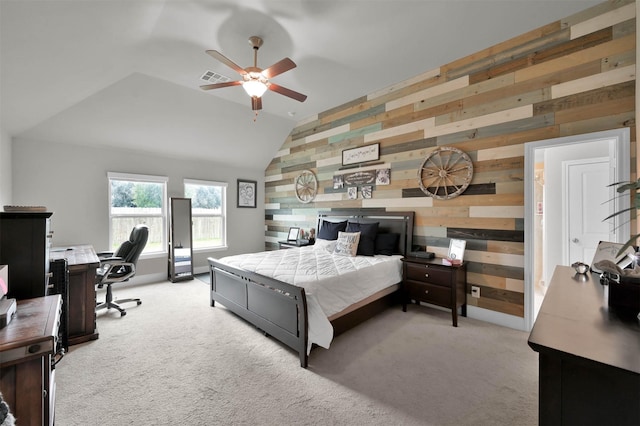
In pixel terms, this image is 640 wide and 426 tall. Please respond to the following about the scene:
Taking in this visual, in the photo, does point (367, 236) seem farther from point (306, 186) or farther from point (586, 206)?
point (586, 206)

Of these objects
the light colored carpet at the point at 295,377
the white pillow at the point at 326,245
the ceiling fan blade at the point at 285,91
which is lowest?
the light colored carpet at the point at 295,377

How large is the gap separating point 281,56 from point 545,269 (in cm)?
468

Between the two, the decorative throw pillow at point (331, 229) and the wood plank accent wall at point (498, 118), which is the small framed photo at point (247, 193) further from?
the wood plank accent wall at point (498, 118)

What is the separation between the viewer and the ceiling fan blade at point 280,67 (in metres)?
2.37

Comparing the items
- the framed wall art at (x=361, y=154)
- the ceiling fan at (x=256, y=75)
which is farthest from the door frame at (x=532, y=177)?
the ceiling fan at (x=256, y=75)

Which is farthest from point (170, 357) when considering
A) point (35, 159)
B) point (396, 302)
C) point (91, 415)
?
point (35, 159)

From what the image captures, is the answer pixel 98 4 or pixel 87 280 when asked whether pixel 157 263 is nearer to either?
pixel 87 280

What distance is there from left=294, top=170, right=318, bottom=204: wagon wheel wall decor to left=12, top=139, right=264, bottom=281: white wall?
6.59 feet

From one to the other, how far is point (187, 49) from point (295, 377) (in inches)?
140

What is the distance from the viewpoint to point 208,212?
226 inches

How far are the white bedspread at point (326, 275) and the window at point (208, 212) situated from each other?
2.58 m

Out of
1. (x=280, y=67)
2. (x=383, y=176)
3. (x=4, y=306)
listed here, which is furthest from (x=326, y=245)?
(x=4, y=306)

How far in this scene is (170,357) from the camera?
2.44 m

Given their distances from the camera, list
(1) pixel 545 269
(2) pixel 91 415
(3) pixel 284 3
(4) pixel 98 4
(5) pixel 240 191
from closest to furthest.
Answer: (2) pixel 91 415 → (4) pixel 98 4 → (3) pixel 284 3 → (1) pixel 545 269 → (5) pixel 240 191
